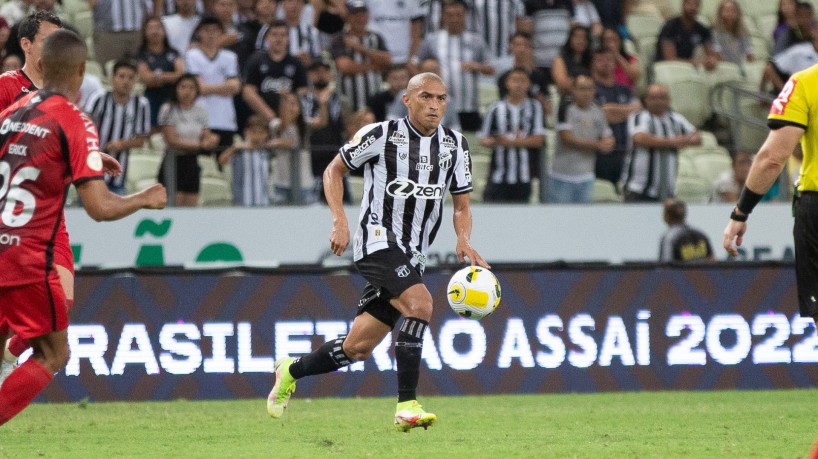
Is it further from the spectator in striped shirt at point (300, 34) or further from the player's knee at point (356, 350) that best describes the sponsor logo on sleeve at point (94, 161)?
the spectator in striped shirt at point (300, 34)

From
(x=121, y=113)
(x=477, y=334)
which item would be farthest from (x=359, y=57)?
(x=477, y=334)

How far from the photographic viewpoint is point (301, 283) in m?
12.3

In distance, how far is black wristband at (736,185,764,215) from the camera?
663 cm

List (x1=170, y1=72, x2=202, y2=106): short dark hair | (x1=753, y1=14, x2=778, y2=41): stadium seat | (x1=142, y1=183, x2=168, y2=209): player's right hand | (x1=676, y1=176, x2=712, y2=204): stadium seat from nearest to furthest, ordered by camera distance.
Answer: (x1=142, y1=183, x2=168, y2=209): player's right hand → (x1=170, y1=72, x2=202, y2=106): short dark hair → (x1=676, y1=176, x2=712, y2=204): stadium seat → (x1=753, y1=14, x2=778, y2=41): stadium seat

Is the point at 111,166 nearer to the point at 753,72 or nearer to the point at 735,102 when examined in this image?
the point at 735,102

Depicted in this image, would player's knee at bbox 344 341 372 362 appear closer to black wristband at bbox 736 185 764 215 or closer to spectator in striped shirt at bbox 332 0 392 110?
black wristband at bbox 736 185 764 215

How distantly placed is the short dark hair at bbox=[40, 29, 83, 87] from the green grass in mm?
2493

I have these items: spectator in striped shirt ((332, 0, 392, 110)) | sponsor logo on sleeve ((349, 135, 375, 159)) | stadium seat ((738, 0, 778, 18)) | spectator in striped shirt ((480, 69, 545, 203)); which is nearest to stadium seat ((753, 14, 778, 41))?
stadium seat ((738, 0, 778, 18))

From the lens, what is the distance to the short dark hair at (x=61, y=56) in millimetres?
6398

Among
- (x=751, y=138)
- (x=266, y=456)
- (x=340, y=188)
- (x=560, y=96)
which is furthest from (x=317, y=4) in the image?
(x=266, y=456)

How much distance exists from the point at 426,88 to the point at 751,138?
28.5ft

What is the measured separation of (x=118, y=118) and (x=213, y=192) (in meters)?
1.31

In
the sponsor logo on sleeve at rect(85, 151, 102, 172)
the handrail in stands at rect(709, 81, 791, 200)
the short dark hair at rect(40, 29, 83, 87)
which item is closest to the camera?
the sponsor logo on sleeve at rect(85, 151, 102, 172)

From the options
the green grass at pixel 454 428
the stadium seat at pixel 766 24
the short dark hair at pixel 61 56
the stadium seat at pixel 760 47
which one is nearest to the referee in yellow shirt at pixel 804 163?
the green grass at pixel 454 428
